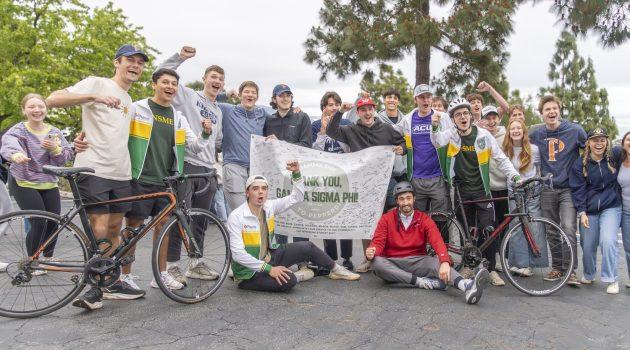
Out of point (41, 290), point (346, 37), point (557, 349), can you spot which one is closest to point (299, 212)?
point (41, 290)

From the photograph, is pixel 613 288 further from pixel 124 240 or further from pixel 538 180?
pixel 124 240

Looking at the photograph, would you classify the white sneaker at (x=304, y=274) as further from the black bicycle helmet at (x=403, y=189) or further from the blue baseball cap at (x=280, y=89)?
the blue baseball cap at (x=280, y=89)

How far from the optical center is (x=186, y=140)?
17.2 feet

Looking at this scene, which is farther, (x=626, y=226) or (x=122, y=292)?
(x=626, y=226)

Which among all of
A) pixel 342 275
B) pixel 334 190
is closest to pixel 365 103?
pixel 334 190

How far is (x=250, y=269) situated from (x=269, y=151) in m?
1.54

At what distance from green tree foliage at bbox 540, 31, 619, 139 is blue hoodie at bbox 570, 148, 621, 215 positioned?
41.4 meters

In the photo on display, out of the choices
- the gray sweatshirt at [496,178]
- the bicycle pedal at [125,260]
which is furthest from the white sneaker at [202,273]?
the gray sweatshirt at [496,178]

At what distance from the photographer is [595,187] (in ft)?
18.5

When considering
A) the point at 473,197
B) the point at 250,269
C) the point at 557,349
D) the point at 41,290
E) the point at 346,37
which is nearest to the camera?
the point at 557,349

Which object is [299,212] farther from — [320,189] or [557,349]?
[557,349]

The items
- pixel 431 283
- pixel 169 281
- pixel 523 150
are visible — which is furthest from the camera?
pixel 523 150

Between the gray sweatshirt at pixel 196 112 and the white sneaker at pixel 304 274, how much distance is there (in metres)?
1.52

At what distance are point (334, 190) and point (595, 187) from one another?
291 centimetres
